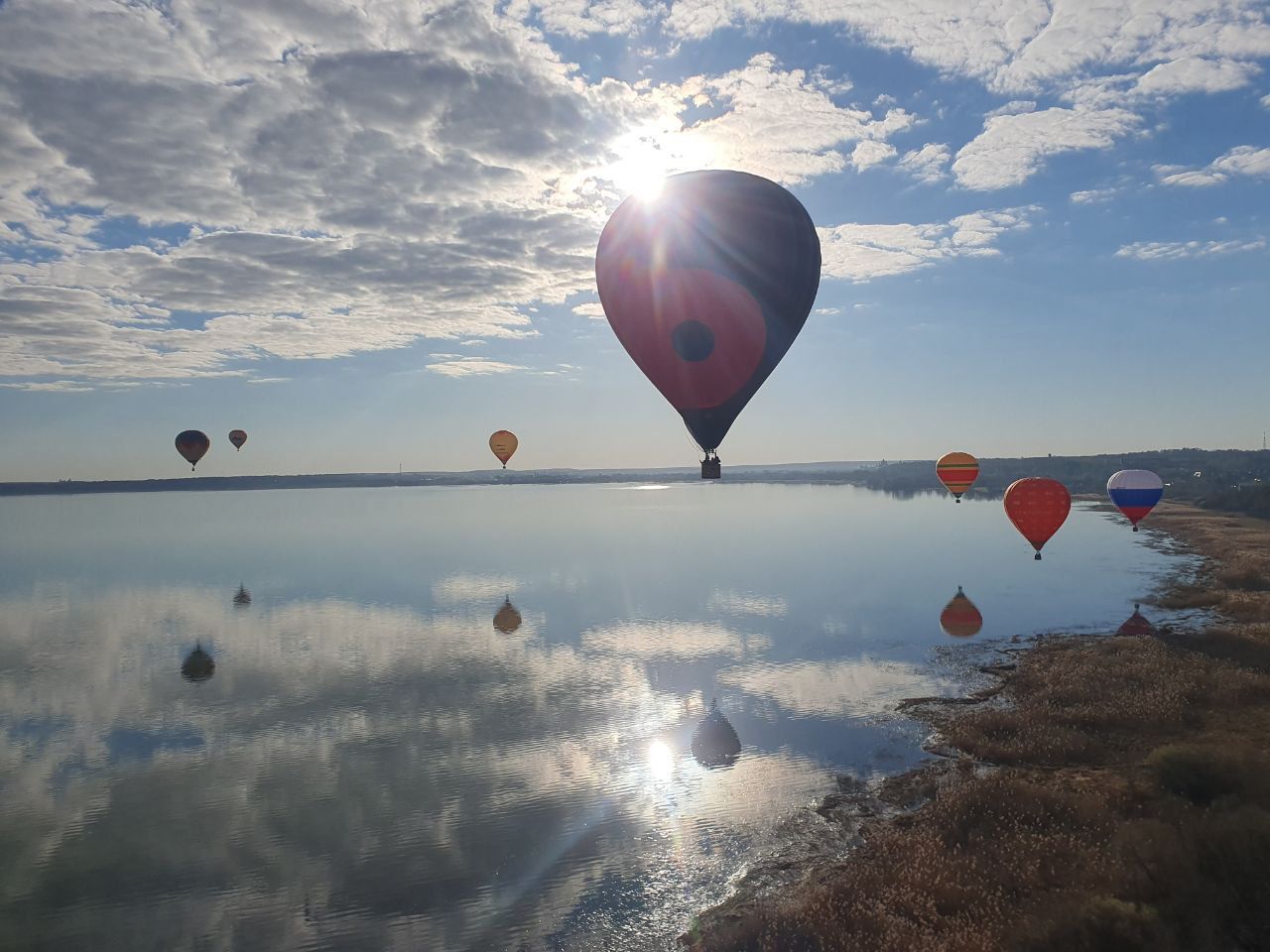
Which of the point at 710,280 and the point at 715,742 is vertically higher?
the point at 710,280

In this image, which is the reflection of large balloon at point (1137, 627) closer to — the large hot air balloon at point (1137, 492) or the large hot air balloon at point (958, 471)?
the large hot air balloon at point (1137, 492)

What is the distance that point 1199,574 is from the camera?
51406 mm

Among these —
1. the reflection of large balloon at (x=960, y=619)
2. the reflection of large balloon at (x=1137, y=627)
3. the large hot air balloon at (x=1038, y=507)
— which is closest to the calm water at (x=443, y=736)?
the reflection of large balloon at (x=960, y=619)

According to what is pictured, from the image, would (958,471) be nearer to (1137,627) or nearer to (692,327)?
(1137,627)

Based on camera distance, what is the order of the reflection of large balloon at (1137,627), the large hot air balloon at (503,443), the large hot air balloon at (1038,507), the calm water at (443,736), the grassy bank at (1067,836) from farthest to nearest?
1. the large hot air balloon at (503,443)
2. the large hot air balloon at (1038,507)
3. the reflection of large balloon at (1137,627)
4. the calm water at (443,736)
5. the grassy bank at (1067,836)

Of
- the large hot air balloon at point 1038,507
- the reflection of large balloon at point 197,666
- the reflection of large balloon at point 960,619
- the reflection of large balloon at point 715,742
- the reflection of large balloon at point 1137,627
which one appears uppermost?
the large hot air balloon at point 1038,507

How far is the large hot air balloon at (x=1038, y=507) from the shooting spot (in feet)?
142

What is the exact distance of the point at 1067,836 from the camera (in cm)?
1479

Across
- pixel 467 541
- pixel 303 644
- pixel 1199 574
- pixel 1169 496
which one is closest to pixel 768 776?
pixel 303 644

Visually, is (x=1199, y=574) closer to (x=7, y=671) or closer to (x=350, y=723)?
(x=350, y=723)

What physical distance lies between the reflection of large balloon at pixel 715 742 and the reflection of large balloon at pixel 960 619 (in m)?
16.8

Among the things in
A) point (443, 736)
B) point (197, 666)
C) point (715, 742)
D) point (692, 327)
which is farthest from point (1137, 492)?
point (197, 666)

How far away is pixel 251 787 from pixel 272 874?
5.39m

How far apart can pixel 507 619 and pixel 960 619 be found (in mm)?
24207
